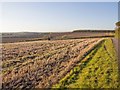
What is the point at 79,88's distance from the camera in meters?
13.0

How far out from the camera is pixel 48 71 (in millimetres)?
18188

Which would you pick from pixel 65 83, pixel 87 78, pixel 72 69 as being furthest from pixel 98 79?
pixel 72 69

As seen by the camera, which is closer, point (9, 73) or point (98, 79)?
point (98, 79)

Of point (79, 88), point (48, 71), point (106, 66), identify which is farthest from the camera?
point (106, 66)

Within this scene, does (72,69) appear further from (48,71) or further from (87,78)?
(87,78)

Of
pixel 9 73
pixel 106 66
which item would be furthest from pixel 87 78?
pixel 9 73

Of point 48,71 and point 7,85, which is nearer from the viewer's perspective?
point 7,85

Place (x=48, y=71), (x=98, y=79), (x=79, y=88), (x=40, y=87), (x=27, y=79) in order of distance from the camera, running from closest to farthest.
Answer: (x=79, y=88) → (x=40, y=87) → (x=98, y=79) → (x=27, y=79) → (x=48, y=71)

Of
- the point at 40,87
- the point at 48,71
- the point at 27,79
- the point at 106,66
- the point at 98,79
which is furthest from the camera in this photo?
the point at 106,66

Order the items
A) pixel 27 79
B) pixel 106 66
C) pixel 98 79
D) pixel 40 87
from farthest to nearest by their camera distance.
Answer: pixel 106 66
pixel 27 79
pixel 98 79
pixel 40 87

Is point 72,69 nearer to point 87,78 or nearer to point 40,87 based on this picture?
point 87,78

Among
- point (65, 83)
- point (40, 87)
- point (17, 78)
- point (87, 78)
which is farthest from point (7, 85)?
point (87, 78)

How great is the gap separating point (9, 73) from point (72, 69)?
469 centimetres

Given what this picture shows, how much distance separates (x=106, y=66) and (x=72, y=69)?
2.89m
